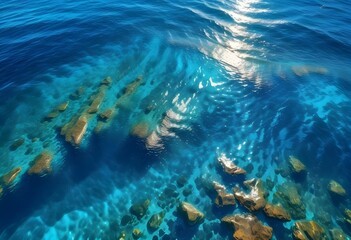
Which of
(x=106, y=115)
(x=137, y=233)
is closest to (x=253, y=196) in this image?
(x=137, y=233)

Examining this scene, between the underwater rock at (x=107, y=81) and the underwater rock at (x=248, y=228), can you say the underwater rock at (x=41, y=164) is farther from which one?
the underwater rock at (x=248, y=228)

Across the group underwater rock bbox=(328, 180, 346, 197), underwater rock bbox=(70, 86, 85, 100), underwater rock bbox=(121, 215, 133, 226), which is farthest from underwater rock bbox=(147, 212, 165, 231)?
underwater rock bbox=(70, 86, 85, 100)

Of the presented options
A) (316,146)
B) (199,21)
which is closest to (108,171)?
(316,146)

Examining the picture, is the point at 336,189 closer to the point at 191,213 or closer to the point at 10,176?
the point at 191,213

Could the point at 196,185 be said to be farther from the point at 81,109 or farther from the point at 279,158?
the point at 81,109

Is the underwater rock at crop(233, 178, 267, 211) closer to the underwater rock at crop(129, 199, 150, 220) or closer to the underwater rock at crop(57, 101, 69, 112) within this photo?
the underwater rock at crop(129, 199, 150, 220)

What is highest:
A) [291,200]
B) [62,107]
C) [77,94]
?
[77,94]
